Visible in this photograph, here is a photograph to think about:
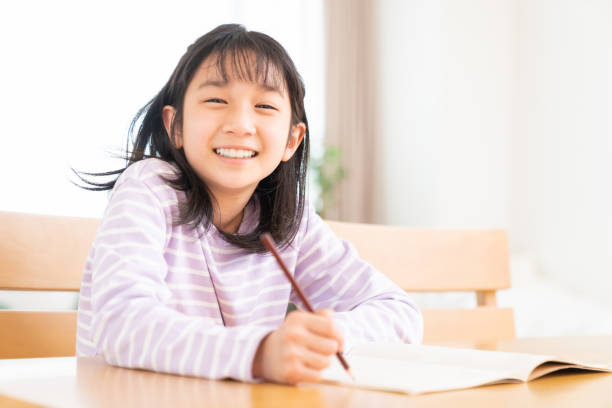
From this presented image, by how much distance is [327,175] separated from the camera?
149 inches

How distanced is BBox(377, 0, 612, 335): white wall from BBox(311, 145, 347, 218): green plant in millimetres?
329

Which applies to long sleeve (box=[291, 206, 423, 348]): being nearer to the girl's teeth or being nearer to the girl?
the girl

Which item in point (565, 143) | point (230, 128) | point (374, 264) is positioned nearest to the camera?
point (230, 128)

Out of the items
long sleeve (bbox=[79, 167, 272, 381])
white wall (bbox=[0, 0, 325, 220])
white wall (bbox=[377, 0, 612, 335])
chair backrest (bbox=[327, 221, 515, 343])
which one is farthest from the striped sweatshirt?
white wall (bbox=[377, 0, 612, 335])

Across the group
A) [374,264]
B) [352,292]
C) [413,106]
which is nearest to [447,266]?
[374,264]

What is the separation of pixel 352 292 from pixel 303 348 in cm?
51

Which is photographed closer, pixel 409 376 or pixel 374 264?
pixel 409 376

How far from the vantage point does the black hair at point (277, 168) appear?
947 millimetres

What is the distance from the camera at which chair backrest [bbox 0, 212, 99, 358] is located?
982 mm

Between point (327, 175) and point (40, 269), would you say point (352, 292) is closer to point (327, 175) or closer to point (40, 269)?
point (40, 269)

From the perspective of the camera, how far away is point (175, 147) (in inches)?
39.7

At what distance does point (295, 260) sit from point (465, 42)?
2.95 metres

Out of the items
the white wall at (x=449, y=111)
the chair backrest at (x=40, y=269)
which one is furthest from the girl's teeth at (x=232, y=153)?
the white wall at (x=449, y=111)

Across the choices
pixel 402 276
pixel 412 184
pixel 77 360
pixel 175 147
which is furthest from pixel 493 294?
pixel 412 184
